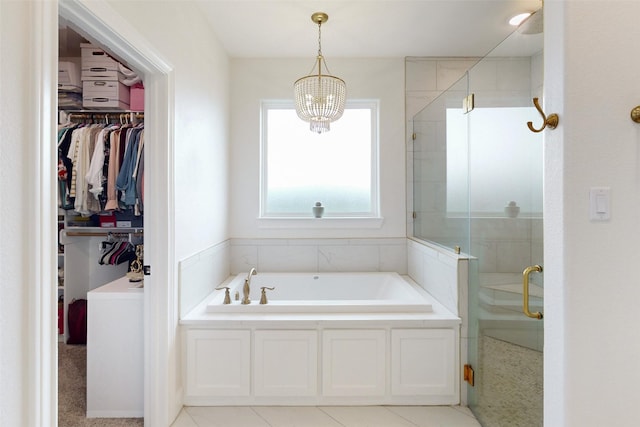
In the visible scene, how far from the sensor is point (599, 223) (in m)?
1.15

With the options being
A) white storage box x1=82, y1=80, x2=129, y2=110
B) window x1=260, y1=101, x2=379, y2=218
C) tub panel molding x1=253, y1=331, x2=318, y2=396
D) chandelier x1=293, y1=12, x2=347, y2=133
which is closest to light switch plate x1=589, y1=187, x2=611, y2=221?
tub panel molding x1=253, y1=331, x2=318, y2=396

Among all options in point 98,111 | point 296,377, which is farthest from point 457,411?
point 98,111

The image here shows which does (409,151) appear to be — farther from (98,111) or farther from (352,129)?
(98,111)

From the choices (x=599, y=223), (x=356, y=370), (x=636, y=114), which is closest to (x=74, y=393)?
(x=356, y=370)

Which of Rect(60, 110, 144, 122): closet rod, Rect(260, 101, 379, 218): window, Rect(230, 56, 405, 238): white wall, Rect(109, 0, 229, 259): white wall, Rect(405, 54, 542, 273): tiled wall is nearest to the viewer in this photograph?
Rect(405, 54, 542, 273): tiled wall

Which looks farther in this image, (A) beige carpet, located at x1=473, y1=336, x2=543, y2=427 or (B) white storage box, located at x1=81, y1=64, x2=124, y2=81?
(B) white storage box, located at x1=81, y1=64, x2=124, y2=81

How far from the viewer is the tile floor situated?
1.95 meters

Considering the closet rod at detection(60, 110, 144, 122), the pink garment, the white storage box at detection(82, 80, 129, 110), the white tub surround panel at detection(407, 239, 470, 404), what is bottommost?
the white tub surround panel at detection(407, 239, 470, 404)

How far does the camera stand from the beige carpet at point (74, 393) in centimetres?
193

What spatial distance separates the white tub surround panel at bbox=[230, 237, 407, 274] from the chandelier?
128cm

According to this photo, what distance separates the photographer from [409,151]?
327 centimetres

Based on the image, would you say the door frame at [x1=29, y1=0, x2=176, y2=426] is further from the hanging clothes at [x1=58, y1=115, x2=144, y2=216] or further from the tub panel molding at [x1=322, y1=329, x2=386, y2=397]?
the tub panel molding at [x1=322, y1=329, x2=386, y2=397]

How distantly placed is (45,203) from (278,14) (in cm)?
208

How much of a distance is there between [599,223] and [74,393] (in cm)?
297
